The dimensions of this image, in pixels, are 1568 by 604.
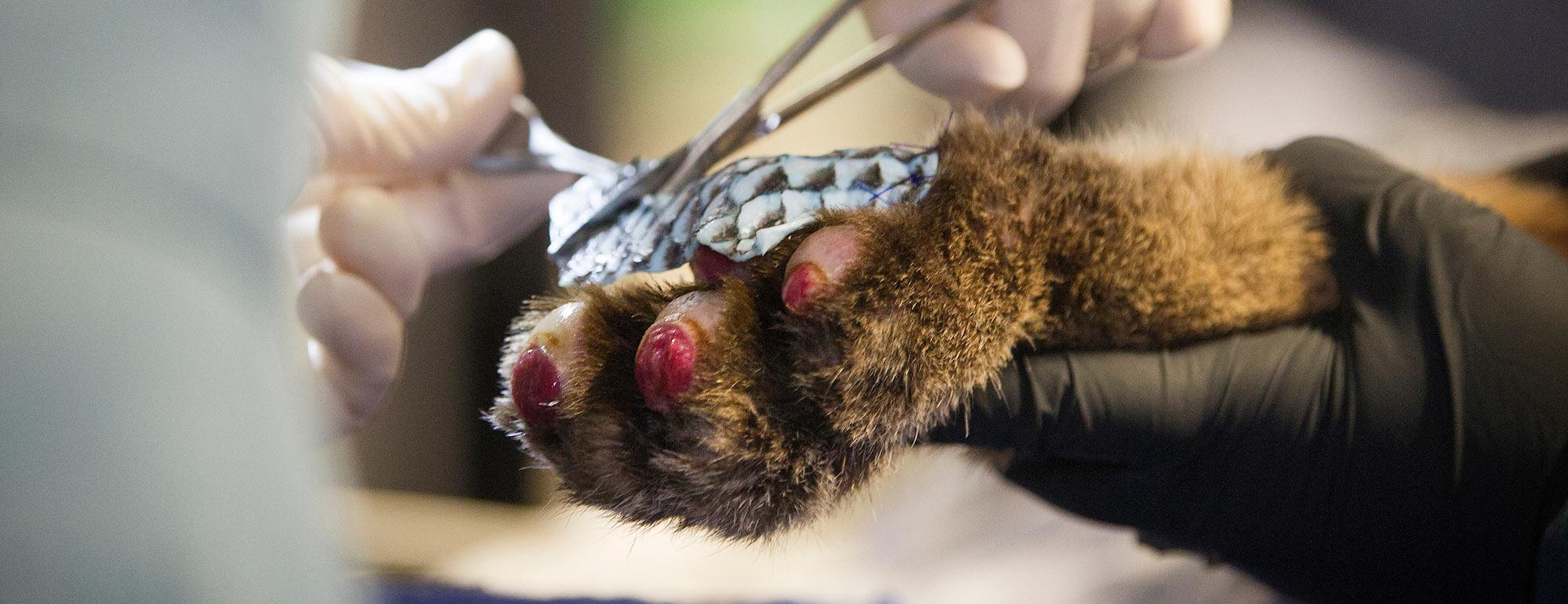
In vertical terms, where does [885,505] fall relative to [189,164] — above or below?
below

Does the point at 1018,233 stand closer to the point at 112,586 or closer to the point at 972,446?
the point at 972,446

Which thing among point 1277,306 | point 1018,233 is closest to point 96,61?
point 1018,233

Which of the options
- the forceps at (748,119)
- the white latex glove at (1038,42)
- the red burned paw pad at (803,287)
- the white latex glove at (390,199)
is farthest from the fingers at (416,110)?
the red burned paw pad at (803,287)

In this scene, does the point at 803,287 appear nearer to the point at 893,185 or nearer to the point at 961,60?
the point at 893,185

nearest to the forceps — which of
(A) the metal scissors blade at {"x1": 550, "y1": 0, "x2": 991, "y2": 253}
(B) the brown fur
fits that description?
(A) the metal scissors blade at {"x1": 550, "y1": 0, "x2": 991, "y2": 253}

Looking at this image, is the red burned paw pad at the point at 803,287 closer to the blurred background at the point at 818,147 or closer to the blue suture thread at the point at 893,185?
the blue suture thread at the point at 893,185

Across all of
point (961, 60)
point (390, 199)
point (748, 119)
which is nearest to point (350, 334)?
point (390, 199)
